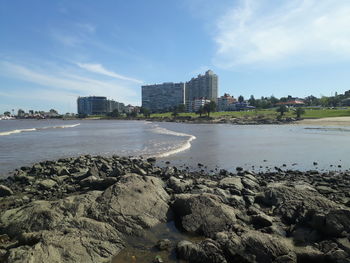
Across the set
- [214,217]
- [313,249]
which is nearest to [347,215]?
[313,249]

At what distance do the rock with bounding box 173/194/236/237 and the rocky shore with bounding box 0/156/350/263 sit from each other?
39mm

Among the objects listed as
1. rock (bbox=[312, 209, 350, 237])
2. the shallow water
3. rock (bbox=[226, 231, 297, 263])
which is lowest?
the shallow water

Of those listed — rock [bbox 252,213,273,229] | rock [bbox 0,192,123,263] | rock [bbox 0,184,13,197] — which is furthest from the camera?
rock [bbox 0,184,13,197]

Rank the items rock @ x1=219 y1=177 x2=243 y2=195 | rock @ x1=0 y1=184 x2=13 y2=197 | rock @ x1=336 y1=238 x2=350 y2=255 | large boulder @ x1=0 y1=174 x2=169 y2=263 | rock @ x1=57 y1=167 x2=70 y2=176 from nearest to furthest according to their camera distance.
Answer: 1. large boulder @ x1=0 y1=174 x2=169 y2=263
2. rock @ x1=336 y1=238 x2=350 y2=255
3. rock @ x1=219 y1=177 x2=243 y2=195
4. rock @ x1=0 y1=184 x2=13 y2=197
5. rock @ x1=57 y1=167 x2=70 y2=176

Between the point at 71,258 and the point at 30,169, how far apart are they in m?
17.8

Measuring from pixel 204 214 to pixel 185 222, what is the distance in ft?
2.77

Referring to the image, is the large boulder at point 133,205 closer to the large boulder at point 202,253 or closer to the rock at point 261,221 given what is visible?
the large boulder at point 202,253

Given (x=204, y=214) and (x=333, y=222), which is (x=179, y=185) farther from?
(x=333, y=222)

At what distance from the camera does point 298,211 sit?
1138 centimetres

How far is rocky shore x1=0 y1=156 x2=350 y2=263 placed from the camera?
8.49 metres

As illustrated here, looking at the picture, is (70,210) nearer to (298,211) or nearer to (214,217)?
(214,217)

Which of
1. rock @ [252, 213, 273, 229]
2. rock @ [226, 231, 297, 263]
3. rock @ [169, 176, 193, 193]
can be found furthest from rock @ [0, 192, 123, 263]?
rock @ [252, 213, 273, 229]

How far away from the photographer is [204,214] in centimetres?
1098

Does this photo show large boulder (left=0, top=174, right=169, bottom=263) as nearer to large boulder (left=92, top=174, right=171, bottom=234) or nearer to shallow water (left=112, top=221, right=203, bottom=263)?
large boulder (left=92, top=174, right=171, bottom=234)
